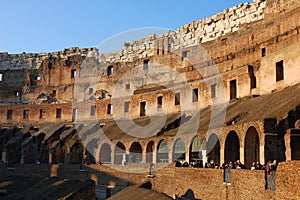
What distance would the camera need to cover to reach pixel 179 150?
26.2 m

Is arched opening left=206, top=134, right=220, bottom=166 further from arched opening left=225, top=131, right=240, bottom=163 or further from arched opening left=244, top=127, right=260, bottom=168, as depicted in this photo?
arched opening left=244, top=127, right=260, bottom=168

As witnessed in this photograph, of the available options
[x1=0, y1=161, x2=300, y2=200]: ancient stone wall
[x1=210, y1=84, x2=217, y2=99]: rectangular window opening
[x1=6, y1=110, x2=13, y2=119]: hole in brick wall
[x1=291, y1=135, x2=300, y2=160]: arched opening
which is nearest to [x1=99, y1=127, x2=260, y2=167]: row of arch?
[x1=0, y1=161, x2=300, y2=200]: ancient stone wall

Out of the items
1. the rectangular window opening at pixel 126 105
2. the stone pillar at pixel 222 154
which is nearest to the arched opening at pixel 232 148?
the stone pillar at pixel 222 154

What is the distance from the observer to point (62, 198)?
24797 mm

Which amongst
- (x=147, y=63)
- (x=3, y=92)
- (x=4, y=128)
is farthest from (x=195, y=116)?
(x=3, y=92)

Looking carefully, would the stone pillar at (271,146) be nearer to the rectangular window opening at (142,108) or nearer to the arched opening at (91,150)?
the arched opening at (91,150)

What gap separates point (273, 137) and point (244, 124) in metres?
1.88

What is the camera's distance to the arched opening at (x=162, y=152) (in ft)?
89.9

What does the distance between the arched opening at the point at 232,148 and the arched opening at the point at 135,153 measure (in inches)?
387

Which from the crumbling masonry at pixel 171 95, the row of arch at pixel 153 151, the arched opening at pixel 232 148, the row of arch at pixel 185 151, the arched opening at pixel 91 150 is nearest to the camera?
the row of arch at pixel 185 151

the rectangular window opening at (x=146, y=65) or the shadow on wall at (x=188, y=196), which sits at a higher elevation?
the rectangular window opening at (x=146, y=65)

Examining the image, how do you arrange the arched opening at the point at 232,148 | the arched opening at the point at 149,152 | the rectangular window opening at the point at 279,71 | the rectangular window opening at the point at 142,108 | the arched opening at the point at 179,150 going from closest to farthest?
the arched opening at the point at 232,148 → the rectangular window opening at the point at 279,71 → the arched opening at the point at 179,150 → the arched opening at the point at 149,152 → the rectangular window opening at the point at 142,108

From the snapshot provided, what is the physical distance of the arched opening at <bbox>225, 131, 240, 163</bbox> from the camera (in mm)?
22188

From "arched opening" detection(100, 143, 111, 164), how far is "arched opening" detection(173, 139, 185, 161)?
363 inches
